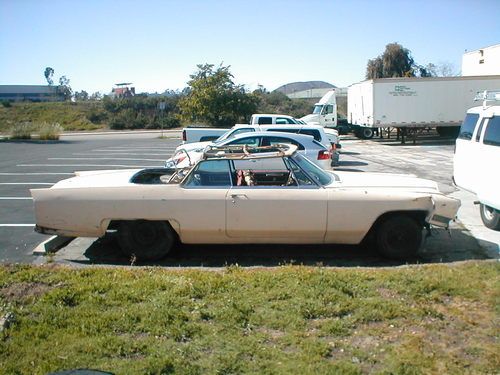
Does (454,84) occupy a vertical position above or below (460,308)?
above

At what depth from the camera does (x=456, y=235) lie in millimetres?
7012

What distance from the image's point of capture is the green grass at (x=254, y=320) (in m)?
3.32

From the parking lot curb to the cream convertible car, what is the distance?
0.33 meters

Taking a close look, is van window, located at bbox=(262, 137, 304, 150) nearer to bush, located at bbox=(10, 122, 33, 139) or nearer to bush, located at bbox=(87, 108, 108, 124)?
bush, located at bbox=(10, 122, 33, 139)

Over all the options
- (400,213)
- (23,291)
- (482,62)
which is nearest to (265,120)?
(400,213)

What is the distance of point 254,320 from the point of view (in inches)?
154

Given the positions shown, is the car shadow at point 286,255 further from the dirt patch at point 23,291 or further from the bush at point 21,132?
the bush at point 21,132

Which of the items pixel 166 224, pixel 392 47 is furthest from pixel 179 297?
pixel 392 47

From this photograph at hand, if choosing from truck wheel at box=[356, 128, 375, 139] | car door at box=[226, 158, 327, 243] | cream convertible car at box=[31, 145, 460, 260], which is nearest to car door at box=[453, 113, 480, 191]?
cream convertible car at box=[31, 145, 460, 260]

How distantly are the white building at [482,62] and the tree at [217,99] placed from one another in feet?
53.3

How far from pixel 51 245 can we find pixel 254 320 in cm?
367

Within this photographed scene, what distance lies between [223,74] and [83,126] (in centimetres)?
2617

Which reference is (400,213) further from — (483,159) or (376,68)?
(376,68)

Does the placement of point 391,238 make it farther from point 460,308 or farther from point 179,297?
point 179,297
